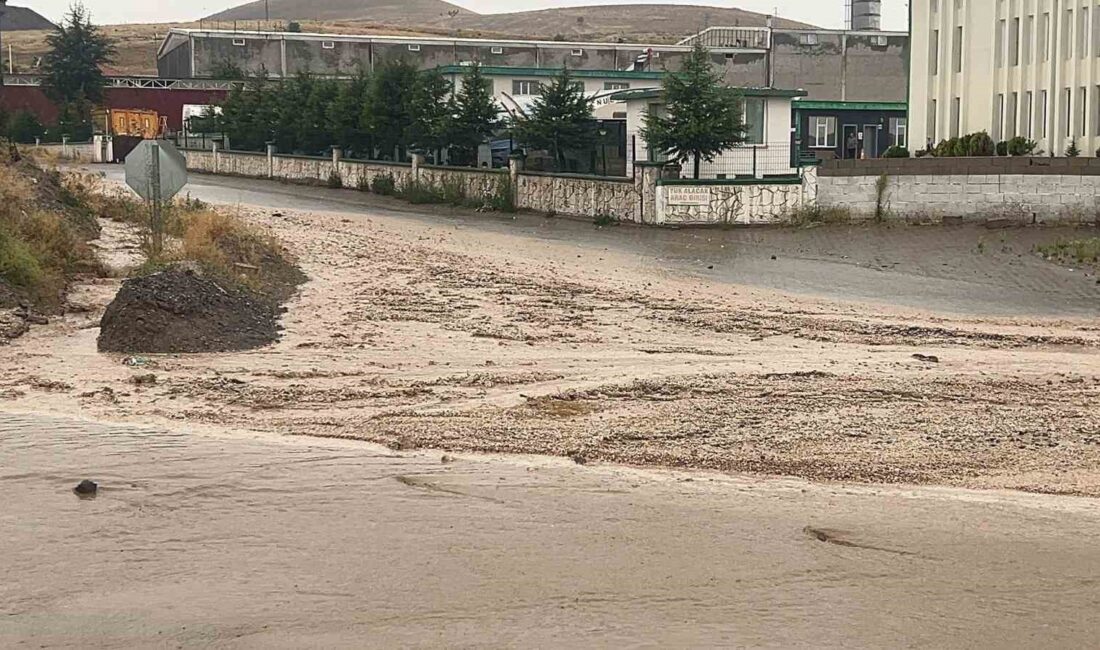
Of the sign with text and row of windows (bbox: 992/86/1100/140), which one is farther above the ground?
row of windows (bbox: 992/86/1100/140)

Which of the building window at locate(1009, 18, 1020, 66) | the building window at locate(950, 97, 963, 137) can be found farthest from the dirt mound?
the building window at locate(950, 97, 963, 137)

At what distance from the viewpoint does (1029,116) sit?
42.1 meters

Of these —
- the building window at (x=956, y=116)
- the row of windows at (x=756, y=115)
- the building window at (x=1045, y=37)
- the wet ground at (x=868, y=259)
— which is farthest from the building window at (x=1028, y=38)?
the wet ground at (x=868, y=259)

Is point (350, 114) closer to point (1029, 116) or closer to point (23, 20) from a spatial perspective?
point (1029, 116)

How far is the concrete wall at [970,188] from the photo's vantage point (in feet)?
115

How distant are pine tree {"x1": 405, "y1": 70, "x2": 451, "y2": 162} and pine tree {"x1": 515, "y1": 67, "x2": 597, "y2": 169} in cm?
546

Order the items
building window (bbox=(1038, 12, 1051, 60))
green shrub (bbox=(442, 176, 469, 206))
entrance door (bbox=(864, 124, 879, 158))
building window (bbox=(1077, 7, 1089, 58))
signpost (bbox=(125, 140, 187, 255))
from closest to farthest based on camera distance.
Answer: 1. signpost (bbox=(125, 140, 187, 255))
2. building window (bbox=(1077, 7, 1089, 58))
3. building window (bbox=(1038, 12, 1051, 60))
4. green shrub (bbox=(442, 176, 469, 206))
5. entrance door (bbox=(864, 124, 879, 158))

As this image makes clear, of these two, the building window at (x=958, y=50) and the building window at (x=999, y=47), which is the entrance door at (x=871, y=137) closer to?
the building window at (x=958, y=50)

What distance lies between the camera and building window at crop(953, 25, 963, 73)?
45406mm

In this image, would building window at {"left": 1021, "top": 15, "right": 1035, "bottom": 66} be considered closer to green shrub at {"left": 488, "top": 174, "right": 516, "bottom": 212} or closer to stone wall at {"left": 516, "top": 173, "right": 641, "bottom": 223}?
stone wall at {"left": 516, "top": 173, "right": 641, "bottom": 223}

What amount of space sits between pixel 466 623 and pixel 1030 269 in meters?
22.4

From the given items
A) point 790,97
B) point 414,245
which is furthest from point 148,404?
point 790,97

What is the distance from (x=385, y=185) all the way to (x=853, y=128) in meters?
21.4

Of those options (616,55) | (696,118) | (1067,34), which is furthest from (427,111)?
(616,55)
